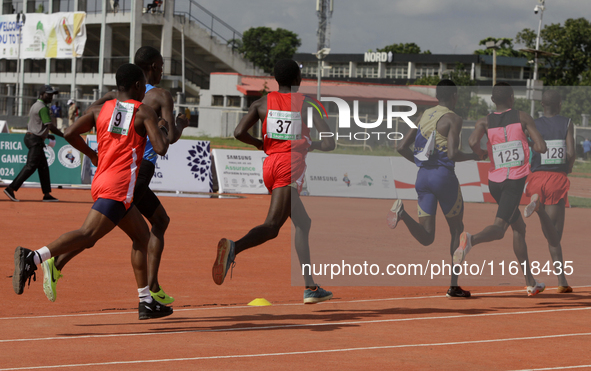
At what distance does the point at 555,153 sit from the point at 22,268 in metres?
5.48

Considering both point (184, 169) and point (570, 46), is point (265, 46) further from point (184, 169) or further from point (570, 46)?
point (184, 169)

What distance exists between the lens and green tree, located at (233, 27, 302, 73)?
237 feet

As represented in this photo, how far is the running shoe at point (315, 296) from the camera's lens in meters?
6.63

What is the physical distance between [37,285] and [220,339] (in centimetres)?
306

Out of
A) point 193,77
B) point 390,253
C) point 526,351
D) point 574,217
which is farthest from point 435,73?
point 526,351

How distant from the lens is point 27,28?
4219 cm

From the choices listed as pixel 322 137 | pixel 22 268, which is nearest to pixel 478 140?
pixel 322 137

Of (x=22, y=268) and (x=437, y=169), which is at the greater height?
(x=437, y=169)

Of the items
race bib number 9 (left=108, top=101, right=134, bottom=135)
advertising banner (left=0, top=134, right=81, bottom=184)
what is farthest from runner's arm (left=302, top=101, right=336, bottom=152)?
advertising banner (left=0, top=134, right=81, bottom=184)

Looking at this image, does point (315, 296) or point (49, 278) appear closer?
point (49, 278)

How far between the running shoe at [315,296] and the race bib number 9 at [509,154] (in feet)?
7.85

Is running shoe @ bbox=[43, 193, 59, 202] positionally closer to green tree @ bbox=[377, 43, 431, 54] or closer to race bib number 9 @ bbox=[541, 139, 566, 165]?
race bib number 9 @ bbox=[541, 139, 566, 165]

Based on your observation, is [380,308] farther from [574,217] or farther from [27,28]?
[27,28]

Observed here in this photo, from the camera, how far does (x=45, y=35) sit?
4116cm
